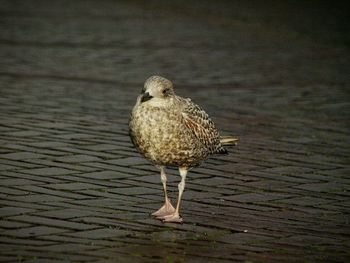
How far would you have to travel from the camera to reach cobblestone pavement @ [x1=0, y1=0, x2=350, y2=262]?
582 cm

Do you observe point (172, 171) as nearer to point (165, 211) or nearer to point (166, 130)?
point (165, 211)

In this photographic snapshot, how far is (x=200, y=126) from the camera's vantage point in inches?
259

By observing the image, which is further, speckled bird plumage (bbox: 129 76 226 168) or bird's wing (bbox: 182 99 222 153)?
bird's wing (bbox: 182 99 222 153)

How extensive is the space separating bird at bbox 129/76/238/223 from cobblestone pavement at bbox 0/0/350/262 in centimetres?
38

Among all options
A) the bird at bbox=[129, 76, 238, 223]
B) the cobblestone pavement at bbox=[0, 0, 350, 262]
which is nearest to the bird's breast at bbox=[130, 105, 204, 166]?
the bird at bbox=[129, 76, 238, 223]

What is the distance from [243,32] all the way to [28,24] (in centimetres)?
442

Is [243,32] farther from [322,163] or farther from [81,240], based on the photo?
[81,240]

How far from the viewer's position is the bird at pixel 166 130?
618cm

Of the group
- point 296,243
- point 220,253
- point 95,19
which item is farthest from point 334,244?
point 95,19

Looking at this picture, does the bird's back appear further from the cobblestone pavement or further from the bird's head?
the cobblestone pavement

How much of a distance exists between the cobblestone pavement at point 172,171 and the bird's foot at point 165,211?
9cm

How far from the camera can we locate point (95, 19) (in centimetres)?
2169

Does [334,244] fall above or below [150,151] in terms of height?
below

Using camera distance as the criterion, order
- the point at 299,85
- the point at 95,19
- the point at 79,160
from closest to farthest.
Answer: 1. the point at 79,160
2. the point at 299,85
3. the point at 95,19
